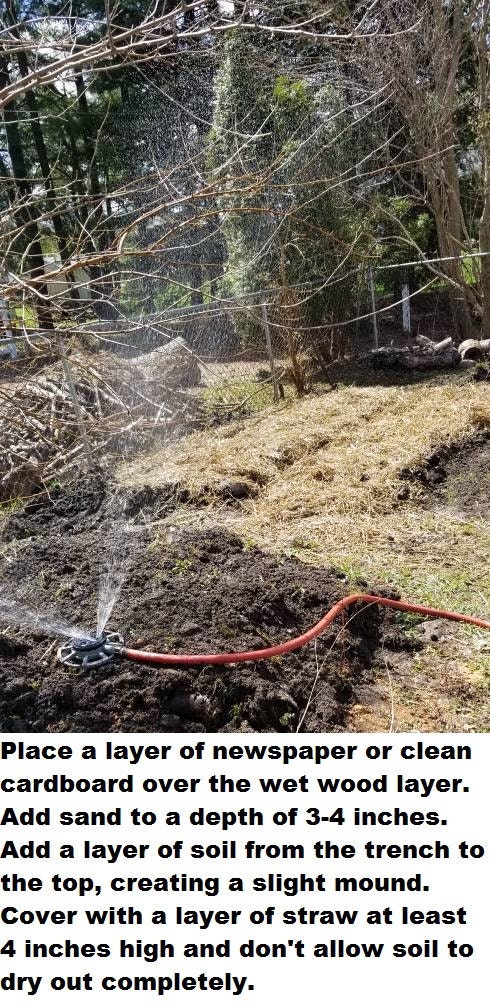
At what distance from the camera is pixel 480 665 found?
9.08ft

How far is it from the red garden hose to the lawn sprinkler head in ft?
0.14

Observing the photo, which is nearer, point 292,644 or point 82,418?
point 292,644

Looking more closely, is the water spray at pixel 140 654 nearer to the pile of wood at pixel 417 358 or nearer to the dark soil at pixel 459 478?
the dark soil at pixel 459 478

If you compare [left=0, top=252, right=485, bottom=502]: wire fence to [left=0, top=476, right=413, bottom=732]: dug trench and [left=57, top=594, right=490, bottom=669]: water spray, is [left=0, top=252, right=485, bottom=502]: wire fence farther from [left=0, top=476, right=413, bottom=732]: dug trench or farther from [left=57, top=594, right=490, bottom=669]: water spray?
[left=57, top=594, right=490, bottom=669]: water spray

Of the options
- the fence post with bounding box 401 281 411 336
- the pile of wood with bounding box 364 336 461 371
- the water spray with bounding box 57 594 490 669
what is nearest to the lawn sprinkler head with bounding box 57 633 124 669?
the water spray with bounding box 57 594 490 669

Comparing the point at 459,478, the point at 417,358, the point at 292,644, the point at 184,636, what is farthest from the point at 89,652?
the point at 417,358

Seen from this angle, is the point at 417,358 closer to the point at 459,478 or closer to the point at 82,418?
the point at 459,478

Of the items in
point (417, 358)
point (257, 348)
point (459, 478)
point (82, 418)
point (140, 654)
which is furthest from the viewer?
point (257, 348)

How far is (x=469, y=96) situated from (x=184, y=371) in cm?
559

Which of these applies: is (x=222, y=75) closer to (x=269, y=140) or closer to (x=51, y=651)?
(x=269, y=140)

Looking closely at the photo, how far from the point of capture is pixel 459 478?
4.90 meters

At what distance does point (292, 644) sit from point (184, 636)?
1.36ft

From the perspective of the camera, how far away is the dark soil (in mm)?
4461

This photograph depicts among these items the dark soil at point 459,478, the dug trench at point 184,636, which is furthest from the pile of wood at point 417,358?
the dug trench at point 184,636
